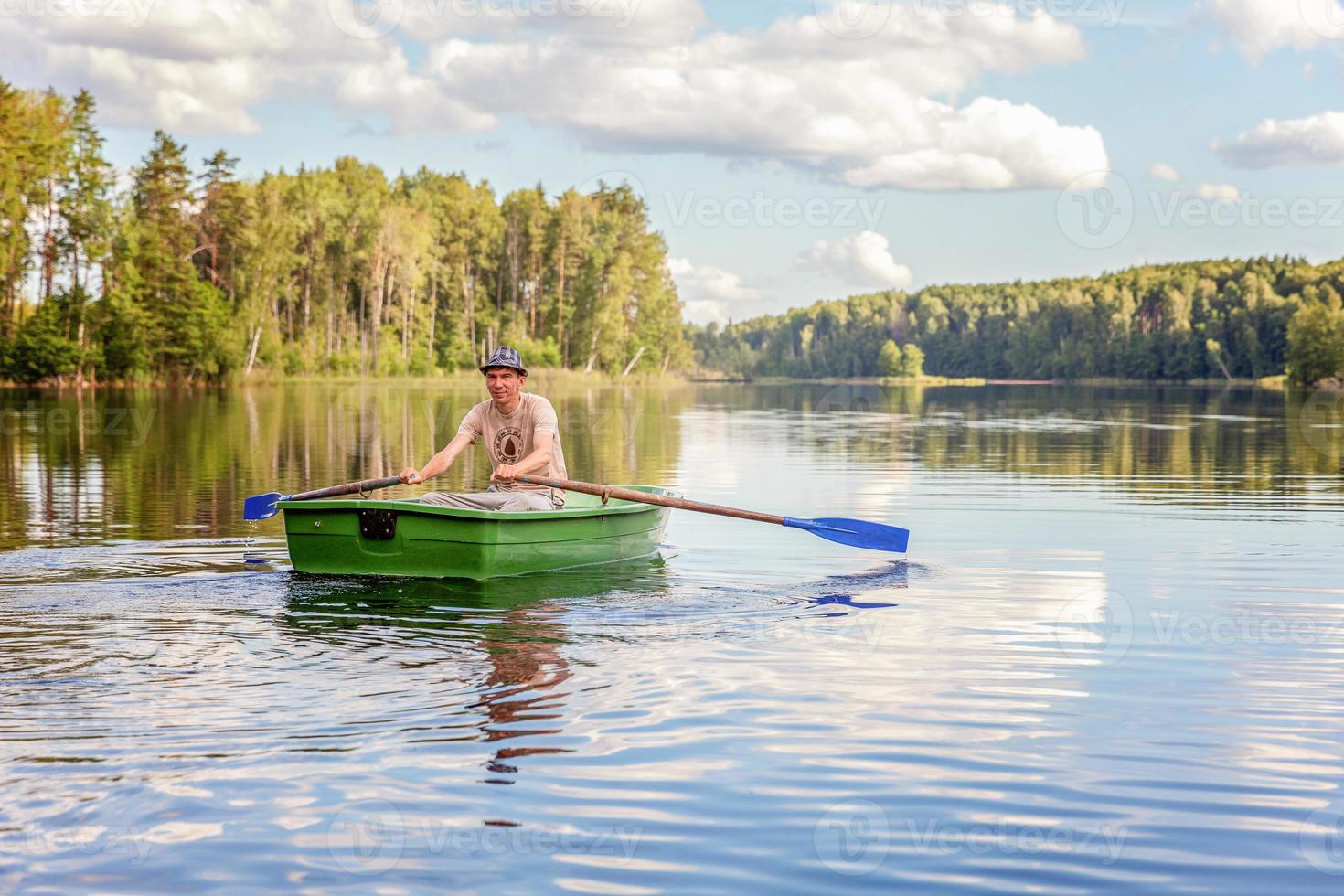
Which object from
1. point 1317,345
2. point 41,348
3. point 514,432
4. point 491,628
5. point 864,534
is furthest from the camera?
point 1317,345

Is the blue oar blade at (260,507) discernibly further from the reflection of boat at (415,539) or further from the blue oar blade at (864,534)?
the blue oar blade at (864,534)

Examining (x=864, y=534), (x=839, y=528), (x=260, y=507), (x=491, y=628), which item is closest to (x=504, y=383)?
(x=491, y=628)

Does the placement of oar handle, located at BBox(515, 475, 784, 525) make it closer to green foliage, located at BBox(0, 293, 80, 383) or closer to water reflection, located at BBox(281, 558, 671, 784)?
water reflection, located at BBox(281, 558, 671, 784)

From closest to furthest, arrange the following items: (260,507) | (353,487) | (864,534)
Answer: (353,487) → (260,507) → (864,534)

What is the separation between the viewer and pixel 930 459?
2862cm

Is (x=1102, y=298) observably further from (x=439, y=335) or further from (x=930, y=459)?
(x=930, y=459)

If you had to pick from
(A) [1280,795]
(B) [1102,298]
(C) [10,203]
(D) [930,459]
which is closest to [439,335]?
(C) [10,203]

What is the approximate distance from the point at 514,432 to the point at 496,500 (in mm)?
652

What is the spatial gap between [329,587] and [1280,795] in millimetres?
7614

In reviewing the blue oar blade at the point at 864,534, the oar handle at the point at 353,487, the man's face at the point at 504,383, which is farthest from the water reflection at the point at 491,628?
the blue oar blade at the point at 864,534

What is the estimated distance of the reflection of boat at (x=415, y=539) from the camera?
11328mm

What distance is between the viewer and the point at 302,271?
3406 inches

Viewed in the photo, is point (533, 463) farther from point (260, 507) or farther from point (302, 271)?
point (302, 271)

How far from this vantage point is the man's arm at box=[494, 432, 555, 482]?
12.1 metres
